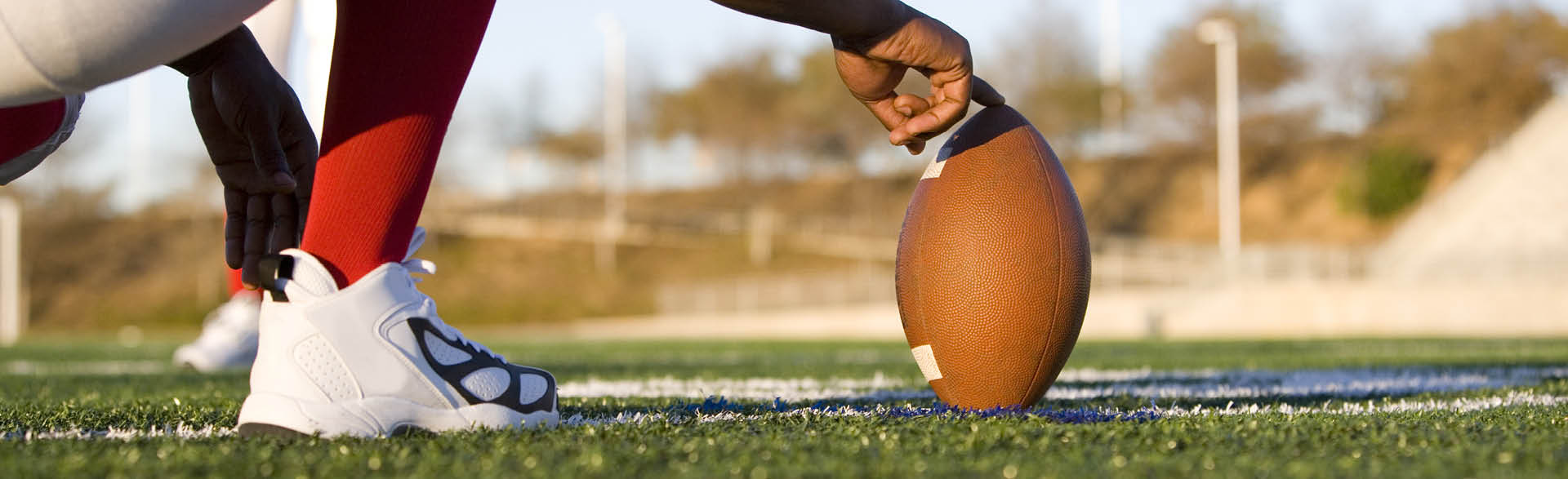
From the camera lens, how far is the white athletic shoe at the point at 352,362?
183 centimetres

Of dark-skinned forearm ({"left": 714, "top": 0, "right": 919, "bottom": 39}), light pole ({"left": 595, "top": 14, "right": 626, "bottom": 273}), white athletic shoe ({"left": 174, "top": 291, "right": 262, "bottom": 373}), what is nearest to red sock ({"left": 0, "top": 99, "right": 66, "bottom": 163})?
dark-skinned forearm ({"left": 714, "top": 0, "right": 919, "bottom": 39})

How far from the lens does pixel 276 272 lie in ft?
6.00

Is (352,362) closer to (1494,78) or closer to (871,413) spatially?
(871,413)

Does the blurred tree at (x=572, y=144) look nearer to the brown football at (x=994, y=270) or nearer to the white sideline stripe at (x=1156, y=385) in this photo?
the white sideline stripe at (x=1156, y=385)

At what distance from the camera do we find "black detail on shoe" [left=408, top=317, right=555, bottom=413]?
74.9 inches

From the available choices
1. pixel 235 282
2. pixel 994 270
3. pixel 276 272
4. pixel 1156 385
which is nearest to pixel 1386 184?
pixel 1156 385

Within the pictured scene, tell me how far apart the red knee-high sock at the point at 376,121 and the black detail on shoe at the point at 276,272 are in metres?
0.04

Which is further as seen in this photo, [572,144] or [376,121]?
[572,144]

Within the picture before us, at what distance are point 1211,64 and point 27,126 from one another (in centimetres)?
3636

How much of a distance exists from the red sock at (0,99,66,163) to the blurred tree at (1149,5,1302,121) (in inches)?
1424

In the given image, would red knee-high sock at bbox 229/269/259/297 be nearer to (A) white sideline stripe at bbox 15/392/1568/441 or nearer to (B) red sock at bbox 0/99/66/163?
(B) red sock at bbox 0/99/66/163

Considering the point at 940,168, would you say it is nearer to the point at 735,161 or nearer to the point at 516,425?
the point at 516,425

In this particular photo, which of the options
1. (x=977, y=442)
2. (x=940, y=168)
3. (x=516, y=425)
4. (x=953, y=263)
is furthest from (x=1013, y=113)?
(x=516, y=425)

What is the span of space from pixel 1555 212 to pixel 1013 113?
80.5ft
